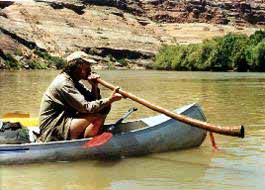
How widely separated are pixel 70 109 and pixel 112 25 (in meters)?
139

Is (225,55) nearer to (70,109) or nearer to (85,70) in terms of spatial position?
(85,70)

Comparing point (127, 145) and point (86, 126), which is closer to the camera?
point (86, 126)

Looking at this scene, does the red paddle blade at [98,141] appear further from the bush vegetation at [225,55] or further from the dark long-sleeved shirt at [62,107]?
the bush vegetation at [225,55]

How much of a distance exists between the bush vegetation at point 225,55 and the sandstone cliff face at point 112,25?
26061 mm

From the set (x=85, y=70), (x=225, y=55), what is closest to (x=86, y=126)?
(x=85, y=70)

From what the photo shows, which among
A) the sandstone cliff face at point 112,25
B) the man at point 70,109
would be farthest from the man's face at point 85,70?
the sandstone cliff face at point 112,25

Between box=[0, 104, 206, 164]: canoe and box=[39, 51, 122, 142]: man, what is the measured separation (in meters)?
0.24

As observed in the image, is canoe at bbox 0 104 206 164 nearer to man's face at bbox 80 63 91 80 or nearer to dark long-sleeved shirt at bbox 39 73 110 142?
dark long-sleeved shirt at bbox 39 73 110 142

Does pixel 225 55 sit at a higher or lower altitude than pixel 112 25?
higher

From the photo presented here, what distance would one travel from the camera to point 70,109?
31.0ft

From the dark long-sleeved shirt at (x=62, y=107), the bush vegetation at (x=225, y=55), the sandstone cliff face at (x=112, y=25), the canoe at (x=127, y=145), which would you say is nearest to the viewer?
the canoe at (x=127, y=145)

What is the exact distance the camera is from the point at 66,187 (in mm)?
8078

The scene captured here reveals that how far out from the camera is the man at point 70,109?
9258 mm

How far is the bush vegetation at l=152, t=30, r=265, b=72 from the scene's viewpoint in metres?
79.7
